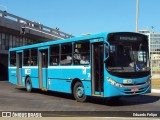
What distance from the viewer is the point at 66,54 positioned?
58.6 feet

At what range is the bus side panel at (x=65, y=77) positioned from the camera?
16.2 metres

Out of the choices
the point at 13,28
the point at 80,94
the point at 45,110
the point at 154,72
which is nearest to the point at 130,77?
the point at 80,94

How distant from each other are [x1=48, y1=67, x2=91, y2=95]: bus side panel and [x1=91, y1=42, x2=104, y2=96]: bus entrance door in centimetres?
33

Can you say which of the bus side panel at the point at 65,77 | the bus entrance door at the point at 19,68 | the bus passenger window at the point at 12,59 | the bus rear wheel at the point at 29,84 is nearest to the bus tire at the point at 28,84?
the bus rear wheel at the point at 29,84

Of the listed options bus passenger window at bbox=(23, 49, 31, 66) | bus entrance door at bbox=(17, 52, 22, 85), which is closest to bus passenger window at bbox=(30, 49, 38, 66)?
bus passenger window at bbox=(23, 49, 31, 66)

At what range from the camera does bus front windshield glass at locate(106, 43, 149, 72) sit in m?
15.0

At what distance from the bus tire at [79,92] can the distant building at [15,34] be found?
2574 centimetres

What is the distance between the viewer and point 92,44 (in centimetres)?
1588

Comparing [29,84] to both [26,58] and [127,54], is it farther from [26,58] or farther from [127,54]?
[127,54]

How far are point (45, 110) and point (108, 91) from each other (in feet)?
8.78

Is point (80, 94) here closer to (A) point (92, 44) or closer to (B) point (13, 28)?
(A) point (92, 44)

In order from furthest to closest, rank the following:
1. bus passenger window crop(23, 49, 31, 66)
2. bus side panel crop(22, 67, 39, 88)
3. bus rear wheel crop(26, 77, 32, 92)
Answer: bus passenger window crop(23, 49, 31, 66), bus rear wheel crop(26, 77, 32, 92), bus side panel crop(22, 67, 39, 88)

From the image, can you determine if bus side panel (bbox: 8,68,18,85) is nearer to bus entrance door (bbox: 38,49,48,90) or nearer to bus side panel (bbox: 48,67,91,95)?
bus entrance door (bbox: 38,49,48,90)

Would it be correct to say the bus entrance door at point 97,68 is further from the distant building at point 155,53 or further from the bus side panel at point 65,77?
the distant building at point 155,53
